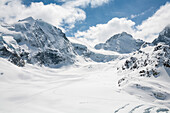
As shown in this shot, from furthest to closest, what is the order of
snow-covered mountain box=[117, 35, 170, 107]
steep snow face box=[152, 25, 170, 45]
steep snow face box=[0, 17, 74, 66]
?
A: steep snow face box=[152, 25, 170, 45]
steep snow face box=[0, 17, 74, 66]
snow-covered mountain box=[117, 35, 170, 107]

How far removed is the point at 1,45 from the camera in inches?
5017

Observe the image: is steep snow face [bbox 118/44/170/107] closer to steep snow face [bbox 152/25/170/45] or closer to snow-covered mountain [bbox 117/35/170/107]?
snow-covered mountain [bbox 117/35/170/107]

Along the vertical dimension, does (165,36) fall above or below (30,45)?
above

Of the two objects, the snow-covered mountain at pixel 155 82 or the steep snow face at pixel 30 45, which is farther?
the steep snow face at pixel 30 45

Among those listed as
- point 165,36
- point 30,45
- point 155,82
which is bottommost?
point 155,82

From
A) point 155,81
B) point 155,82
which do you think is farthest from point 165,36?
point 155,82

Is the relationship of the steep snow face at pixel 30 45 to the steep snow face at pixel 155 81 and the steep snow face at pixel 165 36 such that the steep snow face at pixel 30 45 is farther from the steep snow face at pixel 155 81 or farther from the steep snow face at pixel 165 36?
the steep snow face at pixel 155 81

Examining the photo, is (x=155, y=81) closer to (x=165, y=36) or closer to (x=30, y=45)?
(x=30, y=45)

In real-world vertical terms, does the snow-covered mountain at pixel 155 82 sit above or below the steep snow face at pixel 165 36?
below

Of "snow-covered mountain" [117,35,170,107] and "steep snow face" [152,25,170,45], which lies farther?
"steep snow face" [152,25,170,45]

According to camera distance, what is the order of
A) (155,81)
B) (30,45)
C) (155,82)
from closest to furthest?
1. (155,82)
2. (155,81)
3. (30,45)

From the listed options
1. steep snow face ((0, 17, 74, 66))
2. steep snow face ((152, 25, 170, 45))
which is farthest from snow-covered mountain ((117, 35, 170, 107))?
steep snow face ((152, 25, 170, 45))

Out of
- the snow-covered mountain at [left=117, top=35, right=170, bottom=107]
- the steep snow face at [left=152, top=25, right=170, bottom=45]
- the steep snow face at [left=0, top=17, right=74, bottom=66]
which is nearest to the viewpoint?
the snow-covered mountain at [left=117, top=35, right=170, bottom=107]

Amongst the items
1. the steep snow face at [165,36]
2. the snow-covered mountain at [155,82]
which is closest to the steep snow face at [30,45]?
the steep snow face at [165,36]
